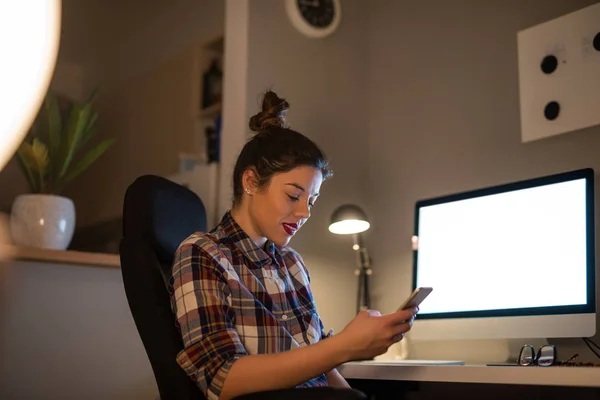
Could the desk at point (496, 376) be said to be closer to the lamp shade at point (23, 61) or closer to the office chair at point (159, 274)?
the office chair at point (159, 274)

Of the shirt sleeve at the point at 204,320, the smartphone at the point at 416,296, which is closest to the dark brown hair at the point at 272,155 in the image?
the shirt sleeve at the point at 204,320

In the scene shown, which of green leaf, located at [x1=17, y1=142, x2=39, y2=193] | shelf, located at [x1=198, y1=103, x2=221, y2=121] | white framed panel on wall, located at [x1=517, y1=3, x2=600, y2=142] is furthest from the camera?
shelf, located at [x1=198, y1=103, x2=221, y2=121]

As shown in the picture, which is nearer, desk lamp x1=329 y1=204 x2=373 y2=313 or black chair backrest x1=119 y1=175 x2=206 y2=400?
black chair backrest x1=119 y1=175 x2=206 y2=400

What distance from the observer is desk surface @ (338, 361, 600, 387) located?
1031 millimetres

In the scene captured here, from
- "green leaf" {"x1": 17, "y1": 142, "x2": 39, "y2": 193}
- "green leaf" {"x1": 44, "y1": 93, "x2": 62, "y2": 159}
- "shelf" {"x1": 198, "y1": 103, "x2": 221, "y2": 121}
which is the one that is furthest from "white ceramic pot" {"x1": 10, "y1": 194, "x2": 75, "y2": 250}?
"shelf" {"x1": 198, "y1": 103, "x2": 221, "y2": 121}

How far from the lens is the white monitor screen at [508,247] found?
1.52m

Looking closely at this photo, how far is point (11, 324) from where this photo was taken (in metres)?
1.95

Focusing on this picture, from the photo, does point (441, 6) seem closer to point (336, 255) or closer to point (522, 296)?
point (336, 255)

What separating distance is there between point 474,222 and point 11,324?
140 centimetres

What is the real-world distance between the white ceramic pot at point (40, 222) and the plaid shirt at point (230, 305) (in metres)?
1.07

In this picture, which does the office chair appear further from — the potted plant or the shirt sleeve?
the potted plant

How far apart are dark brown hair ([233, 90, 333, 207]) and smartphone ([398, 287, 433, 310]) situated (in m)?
0.37

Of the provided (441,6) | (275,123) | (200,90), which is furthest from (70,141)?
(441,6)

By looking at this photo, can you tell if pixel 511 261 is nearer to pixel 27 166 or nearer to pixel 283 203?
pixel 283 203
